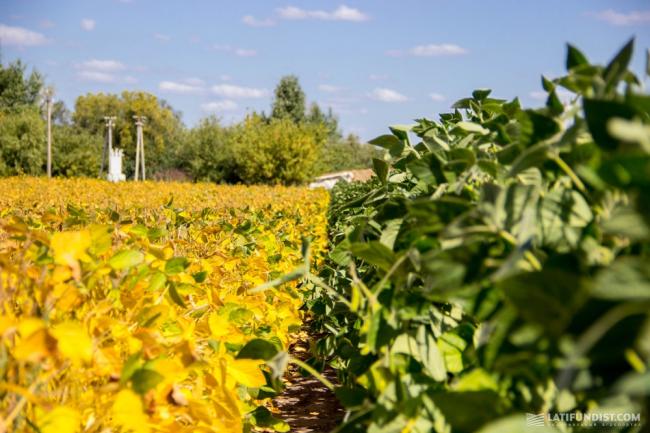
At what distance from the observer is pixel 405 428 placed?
3.79 feet

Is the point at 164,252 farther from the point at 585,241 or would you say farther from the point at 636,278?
the point at 636,278

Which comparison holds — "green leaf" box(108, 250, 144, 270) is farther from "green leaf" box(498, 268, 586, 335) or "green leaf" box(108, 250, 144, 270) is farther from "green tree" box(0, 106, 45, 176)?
"green tree" box(0, 106, 45, 176)

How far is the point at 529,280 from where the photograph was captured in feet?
2.48

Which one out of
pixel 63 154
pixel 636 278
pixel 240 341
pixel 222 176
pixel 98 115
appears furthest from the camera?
pixel 98 115

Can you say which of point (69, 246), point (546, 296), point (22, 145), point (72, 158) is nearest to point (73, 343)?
point (69, 246)

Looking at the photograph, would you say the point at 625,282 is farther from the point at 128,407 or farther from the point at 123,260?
the point at 123,260

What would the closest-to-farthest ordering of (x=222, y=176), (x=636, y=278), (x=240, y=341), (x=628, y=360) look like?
(x=636, y=278) < (x=628, y=360) < (x=240, y=341) < (x=222, y=176)

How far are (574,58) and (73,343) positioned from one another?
3.12ft

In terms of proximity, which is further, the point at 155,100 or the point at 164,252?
the point at 155,100

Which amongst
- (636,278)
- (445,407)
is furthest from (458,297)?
(636,278)

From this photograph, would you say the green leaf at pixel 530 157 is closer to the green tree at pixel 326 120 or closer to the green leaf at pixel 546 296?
the green leaf at pixel 546 296

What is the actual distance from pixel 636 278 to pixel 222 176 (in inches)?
2491

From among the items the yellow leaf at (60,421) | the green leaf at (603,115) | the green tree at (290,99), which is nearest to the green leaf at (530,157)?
the green leaf at (603,115)

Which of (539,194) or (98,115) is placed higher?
(98,115)
